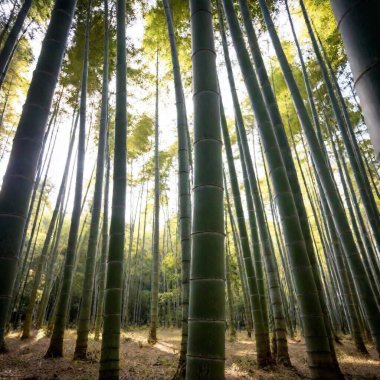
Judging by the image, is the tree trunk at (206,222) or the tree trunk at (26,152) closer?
the tree trunk at (206,222)

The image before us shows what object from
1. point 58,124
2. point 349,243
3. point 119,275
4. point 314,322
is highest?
point 58,124

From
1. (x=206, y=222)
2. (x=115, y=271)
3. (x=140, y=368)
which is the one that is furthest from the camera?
(x=140, y=368)

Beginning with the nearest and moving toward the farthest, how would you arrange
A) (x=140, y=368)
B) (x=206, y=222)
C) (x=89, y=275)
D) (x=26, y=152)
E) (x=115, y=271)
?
1. (x=206, y=222)
2. (x=26, y=152)
3. (x=115, y=271)
4. (x=140, y=368)
5. (x=89, y=275)

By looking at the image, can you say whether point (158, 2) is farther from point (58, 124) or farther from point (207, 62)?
point (207, 62)

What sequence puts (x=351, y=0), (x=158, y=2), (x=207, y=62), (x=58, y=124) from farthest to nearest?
(x=58, y=124), (x=158, y=2), (x=207, y=62), (x=351, y=0)

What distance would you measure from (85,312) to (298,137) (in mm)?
8791

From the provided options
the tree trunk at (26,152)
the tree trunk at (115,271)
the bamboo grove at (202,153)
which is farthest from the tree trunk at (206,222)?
the tree trunk at (115,271)

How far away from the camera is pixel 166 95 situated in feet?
26.9

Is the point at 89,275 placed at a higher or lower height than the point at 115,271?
higher

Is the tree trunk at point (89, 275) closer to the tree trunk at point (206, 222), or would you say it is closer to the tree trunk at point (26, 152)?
the tree trunk at point (26, 152)

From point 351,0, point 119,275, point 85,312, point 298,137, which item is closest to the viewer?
point 351,0

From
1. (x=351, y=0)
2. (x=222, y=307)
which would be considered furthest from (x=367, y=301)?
(x=351, y=0)

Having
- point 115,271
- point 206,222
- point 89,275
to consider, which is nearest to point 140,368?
point 89,275

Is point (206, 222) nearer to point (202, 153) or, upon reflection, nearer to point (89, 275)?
point (202, 153)
